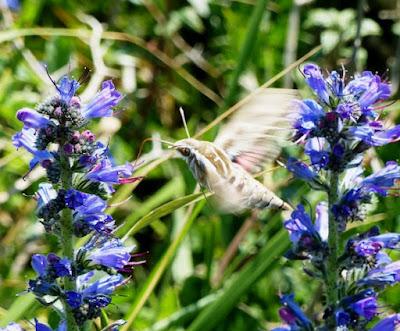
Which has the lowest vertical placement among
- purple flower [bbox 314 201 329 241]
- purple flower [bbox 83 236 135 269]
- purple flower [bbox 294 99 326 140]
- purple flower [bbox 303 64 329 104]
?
purple flower [bbox 314 201 329 241]

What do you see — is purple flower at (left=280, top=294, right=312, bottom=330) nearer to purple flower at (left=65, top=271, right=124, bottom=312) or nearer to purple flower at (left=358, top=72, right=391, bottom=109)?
purple flower at (left=65, top=271, right=124, bottom=312)

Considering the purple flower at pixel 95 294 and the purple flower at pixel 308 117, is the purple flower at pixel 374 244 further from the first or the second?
the purple flower at pixel 95 294

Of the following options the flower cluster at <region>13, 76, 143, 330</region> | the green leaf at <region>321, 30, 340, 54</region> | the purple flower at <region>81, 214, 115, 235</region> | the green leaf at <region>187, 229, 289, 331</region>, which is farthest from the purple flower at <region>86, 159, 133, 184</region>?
the green leaf at <region>321, 30, 340, 54</region>

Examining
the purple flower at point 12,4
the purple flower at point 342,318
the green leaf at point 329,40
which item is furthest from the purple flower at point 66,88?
the purple flower at point 12,4

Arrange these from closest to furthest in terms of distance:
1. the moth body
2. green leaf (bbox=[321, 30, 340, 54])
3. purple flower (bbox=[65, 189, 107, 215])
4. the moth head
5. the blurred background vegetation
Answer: purple flower (bbox=[65, 189, 107, 215])
the moth body
the moth head
the blurred background vegetation
green leaf (bbox=[321, 30, 340, 54])

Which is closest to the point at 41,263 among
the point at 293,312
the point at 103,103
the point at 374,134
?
the point at 103,103

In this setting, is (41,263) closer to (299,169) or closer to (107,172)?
(107,172)
